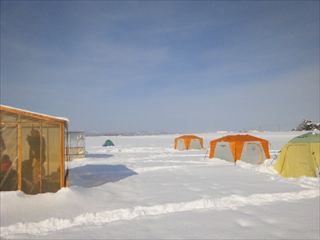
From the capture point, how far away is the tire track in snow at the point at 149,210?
6.87m

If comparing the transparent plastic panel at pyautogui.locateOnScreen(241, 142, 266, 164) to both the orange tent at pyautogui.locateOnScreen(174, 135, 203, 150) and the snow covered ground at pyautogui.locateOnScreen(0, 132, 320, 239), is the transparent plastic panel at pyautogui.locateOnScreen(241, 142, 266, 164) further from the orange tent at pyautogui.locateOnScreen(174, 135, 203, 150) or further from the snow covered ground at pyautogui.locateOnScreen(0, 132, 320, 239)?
the orange tent at pyautogui.locateOnScreen(174, 135, 203, 150)

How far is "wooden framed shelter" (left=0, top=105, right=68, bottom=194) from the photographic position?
31.0 ft

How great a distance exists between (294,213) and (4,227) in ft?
27.1

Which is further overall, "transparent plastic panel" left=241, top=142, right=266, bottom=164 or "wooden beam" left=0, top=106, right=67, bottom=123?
A: "transparent plastic panel" left=241, top=142, right=266, bottom=164

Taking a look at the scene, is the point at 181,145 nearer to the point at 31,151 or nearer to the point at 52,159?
the point at 52,159

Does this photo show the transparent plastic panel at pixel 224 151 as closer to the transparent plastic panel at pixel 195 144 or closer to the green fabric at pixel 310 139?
the green fabric at pixel 310 139

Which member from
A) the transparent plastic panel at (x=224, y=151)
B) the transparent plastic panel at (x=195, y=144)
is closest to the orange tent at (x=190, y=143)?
the transparent plastic panel at (x=195, y=144)

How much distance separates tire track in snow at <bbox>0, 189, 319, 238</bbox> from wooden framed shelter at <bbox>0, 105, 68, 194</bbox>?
9.23ft

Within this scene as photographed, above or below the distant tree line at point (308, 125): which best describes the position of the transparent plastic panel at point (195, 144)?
below

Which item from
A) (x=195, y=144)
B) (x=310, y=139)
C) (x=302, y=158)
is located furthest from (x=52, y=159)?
(x=195, y=144)

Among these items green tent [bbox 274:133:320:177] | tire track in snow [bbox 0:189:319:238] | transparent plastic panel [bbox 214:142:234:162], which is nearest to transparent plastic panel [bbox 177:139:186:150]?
transparent plastic panel [bbox 214:142:234:162]

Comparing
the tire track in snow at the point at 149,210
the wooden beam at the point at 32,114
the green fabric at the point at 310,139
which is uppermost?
the wooden beam at the point at 32,114

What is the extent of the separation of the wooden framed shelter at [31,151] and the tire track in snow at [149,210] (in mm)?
2812

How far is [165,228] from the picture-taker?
6969 millimetres
